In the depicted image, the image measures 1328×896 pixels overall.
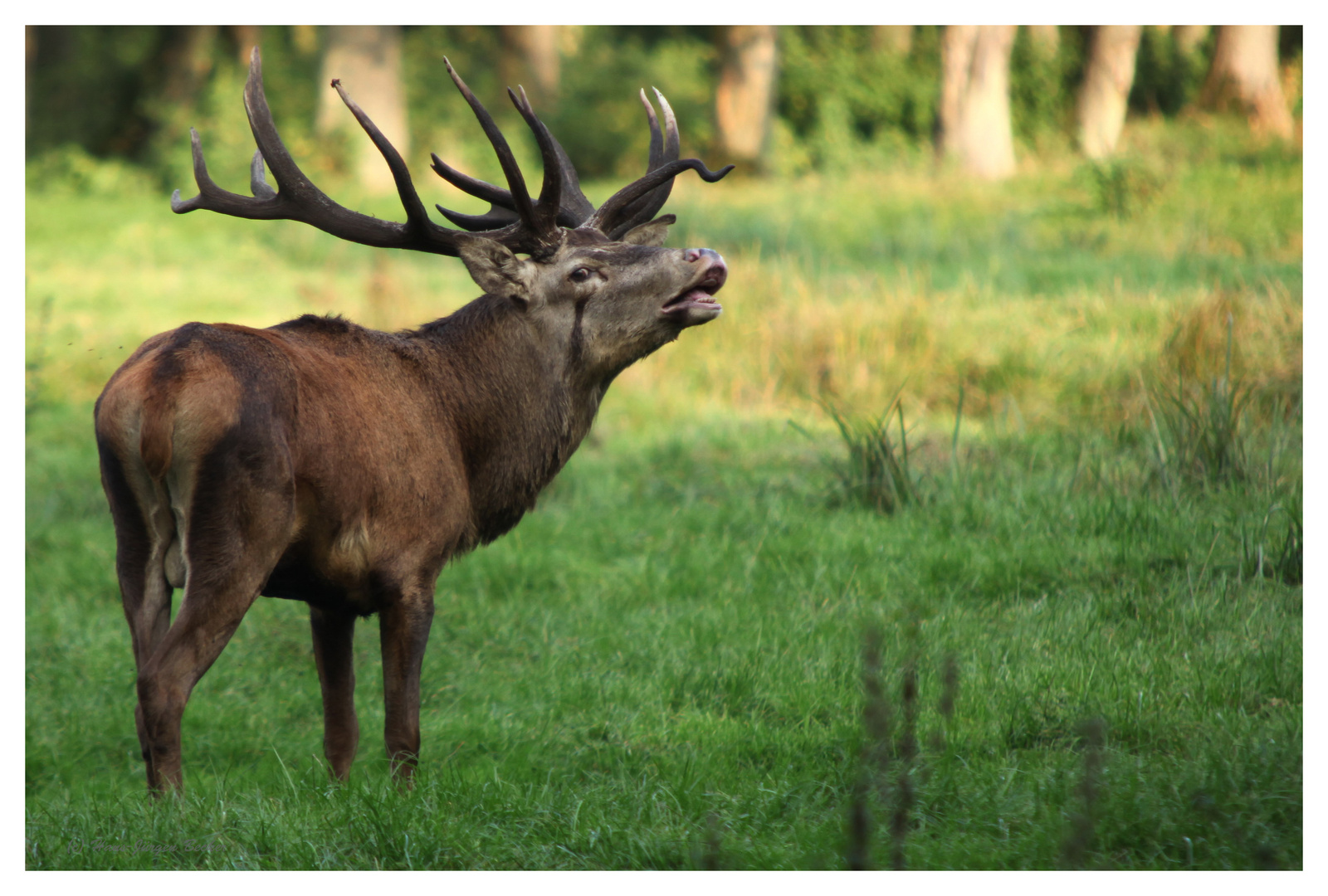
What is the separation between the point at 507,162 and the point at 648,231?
100cm

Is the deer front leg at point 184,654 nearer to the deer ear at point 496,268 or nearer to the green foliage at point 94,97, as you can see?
the deer ear at point 496,268

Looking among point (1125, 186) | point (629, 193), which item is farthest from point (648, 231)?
point (1125, 186)

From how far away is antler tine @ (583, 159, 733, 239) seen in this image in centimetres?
523

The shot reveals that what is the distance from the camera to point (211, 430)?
12.6 ft

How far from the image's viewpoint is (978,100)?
23656 millimetres

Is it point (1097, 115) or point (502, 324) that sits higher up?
point (1097, 115)

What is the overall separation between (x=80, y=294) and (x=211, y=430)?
11.9 m

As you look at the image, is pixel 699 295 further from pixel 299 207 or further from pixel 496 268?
pixel 299 207

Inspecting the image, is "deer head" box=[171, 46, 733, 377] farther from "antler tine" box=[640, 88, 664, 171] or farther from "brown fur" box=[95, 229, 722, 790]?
"antler tine" box=[640, 88, 664, 171]

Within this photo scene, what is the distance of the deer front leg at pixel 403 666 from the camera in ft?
14.5

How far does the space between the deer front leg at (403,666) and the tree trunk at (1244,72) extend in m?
19.3
